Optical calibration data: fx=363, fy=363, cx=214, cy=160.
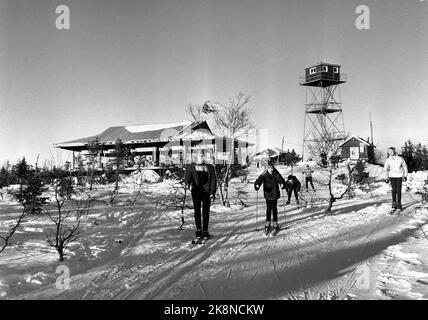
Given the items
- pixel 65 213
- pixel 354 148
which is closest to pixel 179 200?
pixel 65 213

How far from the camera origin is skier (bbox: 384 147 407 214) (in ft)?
28.1

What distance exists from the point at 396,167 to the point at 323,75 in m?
28.2

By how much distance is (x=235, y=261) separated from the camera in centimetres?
491

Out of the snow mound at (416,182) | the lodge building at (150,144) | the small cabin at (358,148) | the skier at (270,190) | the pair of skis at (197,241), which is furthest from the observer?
the small cabin at (358,148)

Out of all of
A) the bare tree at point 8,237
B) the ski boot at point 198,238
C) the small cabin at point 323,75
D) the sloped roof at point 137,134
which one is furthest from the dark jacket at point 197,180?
the small cabin at point 323,75

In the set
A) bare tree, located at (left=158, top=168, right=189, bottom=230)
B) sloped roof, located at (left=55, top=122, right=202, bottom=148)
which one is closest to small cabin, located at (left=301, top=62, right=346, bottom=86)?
sloped roof, located at (left=55, top=122, right=202, bottom=148)

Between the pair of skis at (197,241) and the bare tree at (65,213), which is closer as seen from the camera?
the pair of skis at (197,241)

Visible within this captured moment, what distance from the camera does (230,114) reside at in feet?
48.4

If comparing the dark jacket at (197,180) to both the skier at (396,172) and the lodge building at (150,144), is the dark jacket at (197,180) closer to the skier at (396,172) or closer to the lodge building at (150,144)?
the skier at (396,172)

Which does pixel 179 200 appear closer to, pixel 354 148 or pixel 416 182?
pixel 416 182

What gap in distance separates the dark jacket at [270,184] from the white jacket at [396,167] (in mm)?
3217

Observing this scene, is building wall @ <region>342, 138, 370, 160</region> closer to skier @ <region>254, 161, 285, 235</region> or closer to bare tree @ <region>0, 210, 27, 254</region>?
skier @ <region>254, 161, 285, 235</region>

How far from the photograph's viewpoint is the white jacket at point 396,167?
857cm

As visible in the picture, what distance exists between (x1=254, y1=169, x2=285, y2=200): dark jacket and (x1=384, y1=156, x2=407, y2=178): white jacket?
10.6 feet
